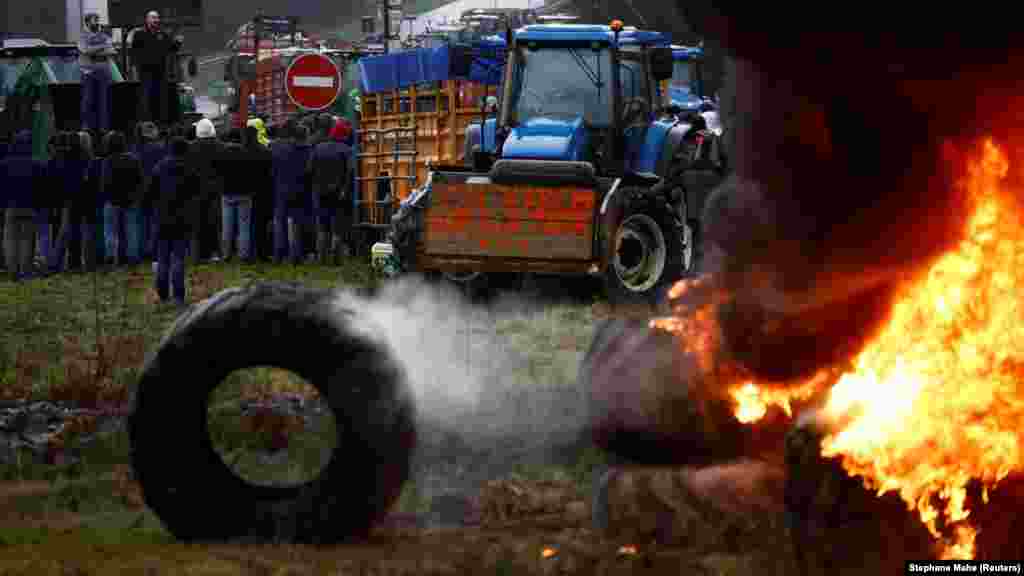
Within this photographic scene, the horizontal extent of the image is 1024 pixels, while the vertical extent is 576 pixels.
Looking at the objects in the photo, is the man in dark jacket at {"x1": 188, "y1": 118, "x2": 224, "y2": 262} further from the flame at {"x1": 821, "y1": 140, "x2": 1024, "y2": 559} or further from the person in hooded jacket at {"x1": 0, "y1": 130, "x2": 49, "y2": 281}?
the flame at {"x1": 821, "y1": 140, "x2": 1024, "y2": 559}

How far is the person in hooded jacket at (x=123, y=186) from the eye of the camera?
23500 mm

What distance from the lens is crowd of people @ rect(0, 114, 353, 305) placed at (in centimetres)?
2373

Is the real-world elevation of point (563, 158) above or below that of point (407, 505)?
above

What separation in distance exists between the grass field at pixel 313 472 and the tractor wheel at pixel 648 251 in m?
3.23

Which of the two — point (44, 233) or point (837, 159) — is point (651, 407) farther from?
point (44, 233)

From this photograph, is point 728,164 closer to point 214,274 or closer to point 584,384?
point 584,384

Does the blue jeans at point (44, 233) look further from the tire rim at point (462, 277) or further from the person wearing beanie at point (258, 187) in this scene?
the tire rim at point (462, 277)

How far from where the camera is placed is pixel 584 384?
31.1 feet

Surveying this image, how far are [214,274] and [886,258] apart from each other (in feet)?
49.5

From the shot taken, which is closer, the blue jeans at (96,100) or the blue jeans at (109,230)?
the blue jeans at (109,230)

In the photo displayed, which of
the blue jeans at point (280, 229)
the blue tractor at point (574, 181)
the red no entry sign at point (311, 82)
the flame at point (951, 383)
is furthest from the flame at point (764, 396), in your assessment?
the blue jeans at point (280, 229)

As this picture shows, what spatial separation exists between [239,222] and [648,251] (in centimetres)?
704

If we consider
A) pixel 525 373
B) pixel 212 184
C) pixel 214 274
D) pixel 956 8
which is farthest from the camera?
pixel 214 274

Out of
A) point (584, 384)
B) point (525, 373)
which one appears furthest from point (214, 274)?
point (584, 384)
